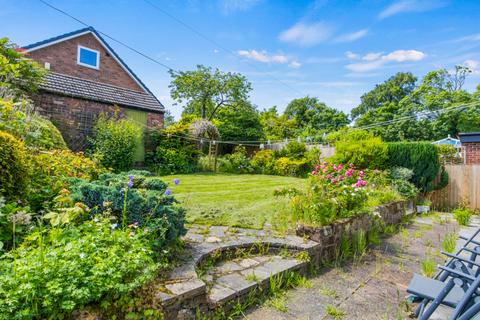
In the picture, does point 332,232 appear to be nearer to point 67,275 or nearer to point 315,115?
point 67,275

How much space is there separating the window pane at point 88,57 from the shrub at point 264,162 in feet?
28.6

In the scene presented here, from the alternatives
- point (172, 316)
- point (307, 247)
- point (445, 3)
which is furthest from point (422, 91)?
point (172, 316)

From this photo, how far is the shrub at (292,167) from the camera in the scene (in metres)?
13.0

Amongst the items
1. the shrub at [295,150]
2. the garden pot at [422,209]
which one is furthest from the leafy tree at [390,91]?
the garden pot at [422,209]

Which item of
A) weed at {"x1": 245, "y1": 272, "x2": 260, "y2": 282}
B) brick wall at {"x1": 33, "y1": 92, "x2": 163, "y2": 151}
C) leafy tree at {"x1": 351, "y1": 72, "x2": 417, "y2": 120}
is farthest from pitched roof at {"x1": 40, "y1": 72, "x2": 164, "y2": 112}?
leafy tree at {"x1": 351, "y1": 72, "x2": 417, "y2": 120}

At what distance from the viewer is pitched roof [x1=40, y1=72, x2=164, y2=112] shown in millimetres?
9734

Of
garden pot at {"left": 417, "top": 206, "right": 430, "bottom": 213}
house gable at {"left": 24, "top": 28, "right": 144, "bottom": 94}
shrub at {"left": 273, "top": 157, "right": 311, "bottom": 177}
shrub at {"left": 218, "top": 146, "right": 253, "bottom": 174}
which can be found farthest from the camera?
shrub at {"left": 218, "top": 146, "right": 253, "bottom": 174}

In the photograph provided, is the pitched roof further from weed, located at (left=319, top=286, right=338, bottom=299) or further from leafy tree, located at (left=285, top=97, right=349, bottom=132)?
leafy tree, located at (left=285, top=97, right=349, bottom=132)

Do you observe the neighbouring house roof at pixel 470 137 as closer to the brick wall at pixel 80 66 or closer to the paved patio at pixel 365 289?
the paved patio at pixel 365 289

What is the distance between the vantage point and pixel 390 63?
14969 mm

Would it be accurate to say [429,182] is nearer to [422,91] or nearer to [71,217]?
[71,217]

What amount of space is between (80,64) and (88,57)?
538 mm

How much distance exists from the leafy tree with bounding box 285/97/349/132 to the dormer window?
1829cm

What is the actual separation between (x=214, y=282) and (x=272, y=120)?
20.9 m
